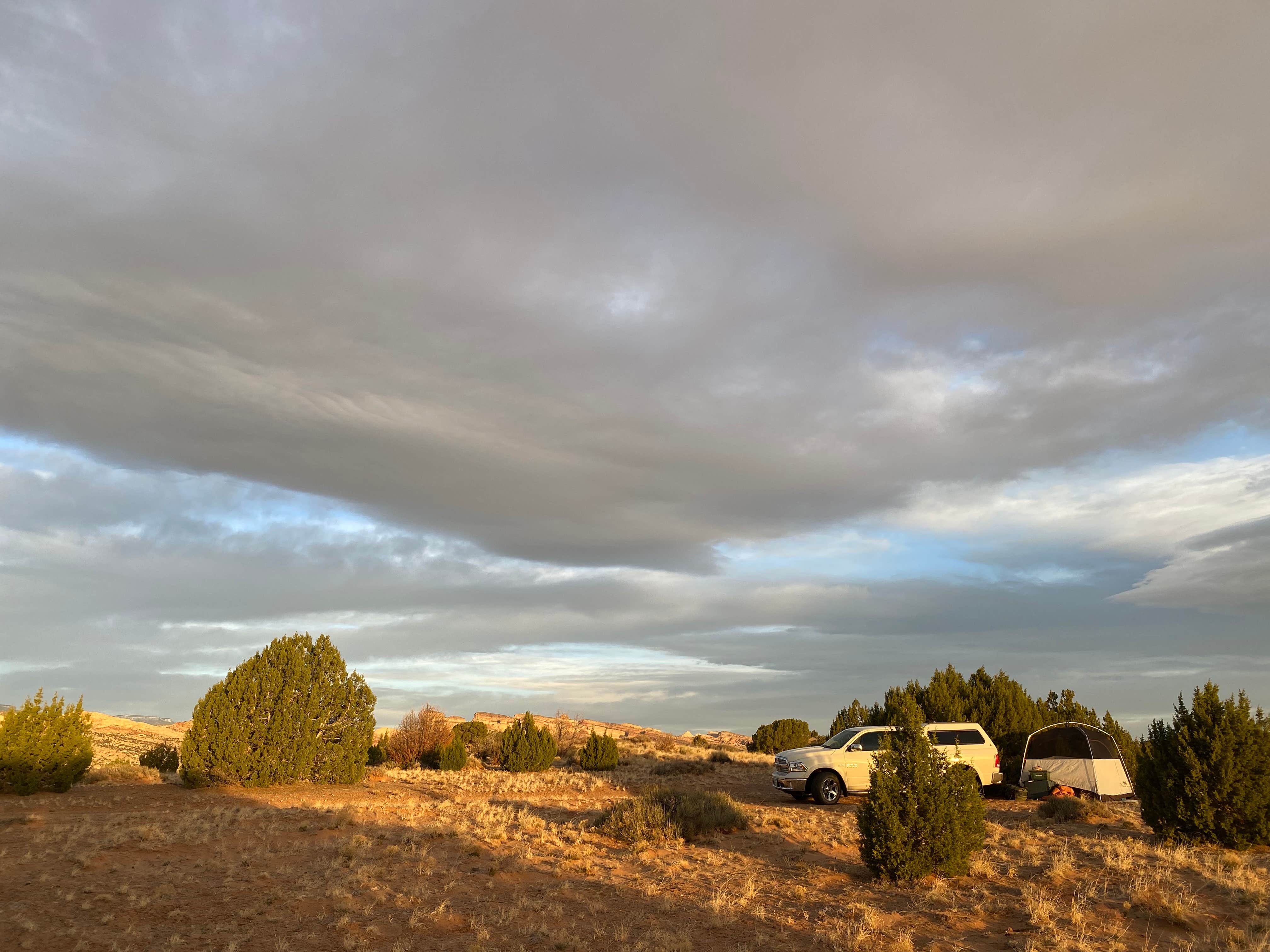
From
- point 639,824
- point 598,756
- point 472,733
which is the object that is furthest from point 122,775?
point 472,733

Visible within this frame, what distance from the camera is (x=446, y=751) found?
32188mm

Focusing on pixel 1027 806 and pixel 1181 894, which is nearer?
pixel 1181 894

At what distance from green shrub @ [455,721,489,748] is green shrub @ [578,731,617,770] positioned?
25.0 ft

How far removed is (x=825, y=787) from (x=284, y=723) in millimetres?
15506

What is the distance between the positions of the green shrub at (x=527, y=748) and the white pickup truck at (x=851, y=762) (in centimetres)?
1482

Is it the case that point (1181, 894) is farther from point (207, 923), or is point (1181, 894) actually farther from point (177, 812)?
point (177, 812)

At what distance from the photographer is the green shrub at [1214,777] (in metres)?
12.2

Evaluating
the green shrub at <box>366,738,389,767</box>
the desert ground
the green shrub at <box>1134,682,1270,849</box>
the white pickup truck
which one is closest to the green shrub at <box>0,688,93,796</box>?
the desert ground

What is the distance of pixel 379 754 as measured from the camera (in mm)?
33031

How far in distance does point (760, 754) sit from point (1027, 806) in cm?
2258

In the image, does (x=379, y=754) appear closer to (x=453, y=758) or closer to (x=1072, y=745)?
(x=453, y=758)

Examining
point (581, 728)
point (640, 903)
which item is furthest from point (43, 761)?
point (581, 728)

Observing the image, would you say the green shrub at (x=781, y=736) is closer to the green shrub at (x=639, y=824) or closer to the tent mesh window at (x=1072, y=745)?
the tent mesh window at (x=1072, y=745)

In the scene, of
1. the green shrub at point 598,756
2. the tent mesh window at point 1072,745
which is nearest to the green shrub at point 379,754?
the green shrub at point 598,756
